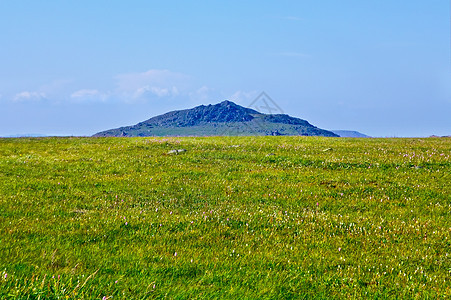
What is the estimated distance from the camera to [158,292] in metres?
5.99

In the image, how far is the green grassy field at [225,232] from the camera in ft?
21.8

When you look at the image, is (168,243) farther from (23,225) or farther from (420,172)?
(420,172)

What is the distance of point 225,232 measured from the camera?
10.3m

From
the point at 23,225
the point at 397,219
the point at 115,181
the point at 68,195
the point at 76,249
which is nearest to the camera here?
the point at 76,249

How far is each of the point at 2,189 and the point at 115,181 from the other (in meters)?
4.79

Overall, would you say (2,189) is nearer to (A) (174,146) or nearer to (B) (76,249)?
(B) (76,249)

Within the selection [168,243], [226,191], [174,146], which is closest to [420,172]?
[226,191]

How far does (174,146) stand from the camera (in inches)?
1320

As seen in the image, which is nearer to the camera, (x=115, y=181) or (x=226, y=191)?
(x=226, y=191)

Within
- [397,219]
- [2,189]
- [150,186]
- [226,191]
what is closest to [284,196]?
[226,191]

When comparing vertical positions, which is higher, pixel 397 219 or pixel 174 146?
pixel 174 146

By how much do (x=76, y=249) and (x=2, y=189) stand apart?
9.66 metres

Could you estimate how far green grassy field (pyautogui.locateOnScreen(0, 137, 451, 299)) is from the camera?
21.8ft

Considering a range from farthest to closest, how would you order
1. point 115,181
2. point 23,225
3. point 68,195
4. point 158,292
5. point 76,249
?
1. point 115,181
2. point 68,195
3. point 23,225
4. point 76,249
5. point 158,292
